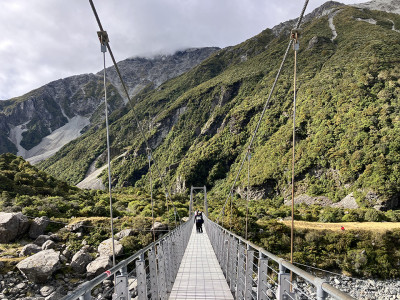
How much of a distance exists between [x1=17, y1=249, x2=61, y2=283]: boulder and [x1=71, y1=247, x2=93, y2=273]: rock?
72 centimetres

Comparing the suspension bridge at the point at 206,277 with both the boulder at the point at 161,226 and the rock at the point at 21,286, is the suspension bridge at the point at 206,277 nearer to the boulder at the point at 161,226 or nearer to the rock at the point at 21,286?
the boulder at the point at 161,226

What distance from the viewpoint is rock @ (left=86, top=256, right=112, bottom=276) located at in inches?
442

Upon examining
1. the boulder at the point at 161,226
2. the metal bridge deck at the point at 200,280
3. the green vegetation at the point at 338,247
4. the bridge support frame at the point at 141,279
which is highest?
the bridge support frame at the point at 141,279

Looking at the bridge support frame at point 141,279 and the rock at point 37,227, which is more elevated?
the bridge support frame at point 141,279

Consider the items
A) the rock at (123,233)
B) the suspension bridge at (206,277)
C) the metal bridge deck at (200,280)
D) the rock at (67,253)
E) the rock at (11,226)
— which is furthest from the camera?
the rock at (123,233)

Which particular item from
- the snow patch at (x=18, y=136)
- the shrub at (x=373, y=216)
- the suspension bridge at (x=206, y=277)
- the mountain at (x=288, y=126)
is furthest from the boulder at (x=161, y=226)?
the snow patch at (x=18, y=136)

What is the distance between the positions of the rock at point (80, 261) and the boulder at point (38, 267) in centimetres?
72

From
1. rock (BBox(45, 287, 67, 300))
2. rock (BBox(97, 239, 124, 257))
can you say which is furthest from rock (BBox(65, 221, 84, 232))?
rock (BBox(45, 287, 67, 300))

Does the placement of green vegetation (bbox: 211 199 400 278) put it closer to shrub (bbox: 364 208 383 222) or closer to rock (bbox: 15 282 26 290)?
shrub (bbox: 364 208 383 222)

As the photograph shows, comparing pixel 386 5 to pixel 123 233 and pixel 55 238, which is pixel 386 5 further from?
pixel 55 238

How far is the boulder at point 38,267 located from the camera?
1073cm

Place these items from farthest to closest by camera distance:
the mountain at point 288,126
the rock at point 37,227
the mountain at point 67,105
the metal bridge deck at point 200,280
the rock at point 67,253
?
the mountain at point 67,105 → the mountain at point 288,126 → the rock at point 37,227 → the rock at point 67,253 → the metal bridge deck at point 200,280

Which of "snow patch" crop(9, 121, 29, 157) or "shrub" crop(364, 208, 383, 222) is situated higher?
"snow patch" crop(9, 121, 29, 157)

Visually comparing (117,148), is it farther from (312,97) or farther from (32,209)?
(32,209)
